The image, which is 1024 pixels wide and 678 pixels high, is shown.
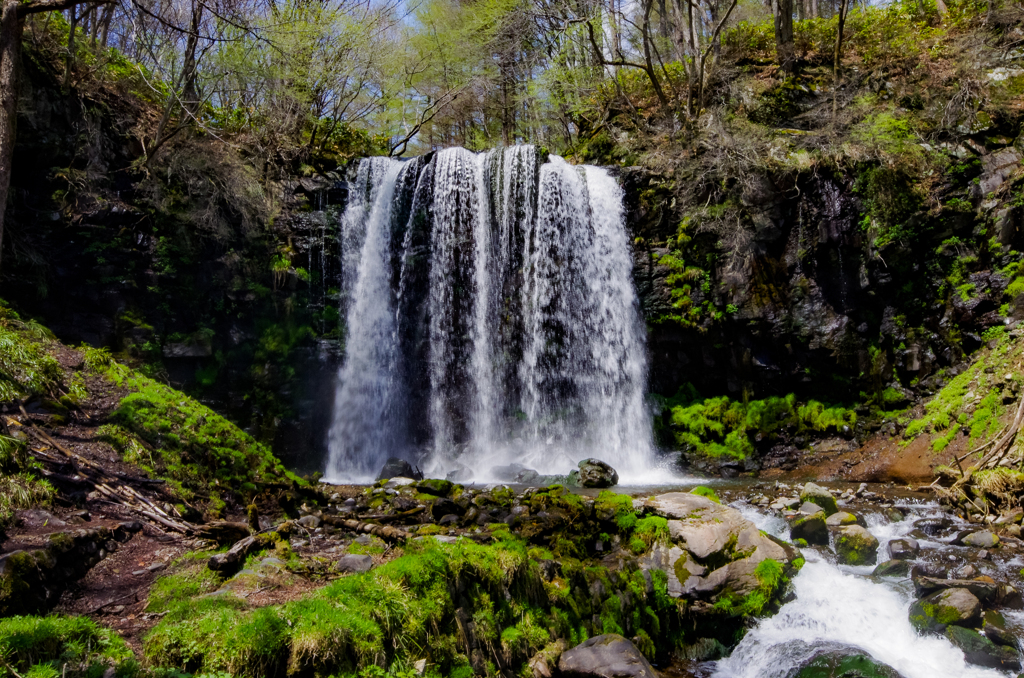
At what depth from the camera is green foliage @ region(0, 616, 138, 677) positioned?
2.64 metres

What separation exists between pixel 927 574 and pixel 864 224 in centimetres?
908

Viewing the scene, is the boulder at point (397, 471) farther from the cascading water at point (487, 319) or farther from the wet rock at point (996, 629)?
the wet rock at point (996, 629)

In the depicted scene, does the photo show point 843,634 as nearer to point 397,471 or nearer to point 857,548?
point 857,548

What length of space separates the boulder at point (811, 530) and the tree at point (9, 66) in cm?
931

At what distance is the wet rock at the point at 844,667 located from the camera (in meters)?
4.86

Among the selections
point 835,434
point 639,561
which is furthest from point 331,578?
point 835,434

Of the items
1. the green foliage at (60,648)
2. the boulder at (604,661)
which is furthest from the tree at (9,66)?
the boulder at (604,661)

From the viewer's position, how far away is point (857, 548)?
261 inches

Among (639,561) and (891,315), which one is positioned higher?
(891,315)

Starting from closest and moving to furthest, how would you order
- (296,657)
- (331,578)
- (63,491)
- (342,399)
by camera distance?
(296,657) < (331,578) < (63,491) < (342,399)

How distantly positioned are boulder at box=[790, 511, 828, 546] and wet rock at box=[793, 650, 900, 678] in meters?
2.03

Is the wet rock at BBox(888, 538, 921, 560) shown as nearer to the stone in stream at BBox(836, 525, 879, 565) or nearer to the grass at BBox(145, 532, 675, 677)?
the stone in stream at BBox(836, 525, 879, 565)

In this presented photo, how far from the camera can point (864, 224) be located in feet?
42.2

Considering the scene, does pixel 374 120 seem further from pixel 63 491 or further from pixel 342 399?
pixel 63 491
